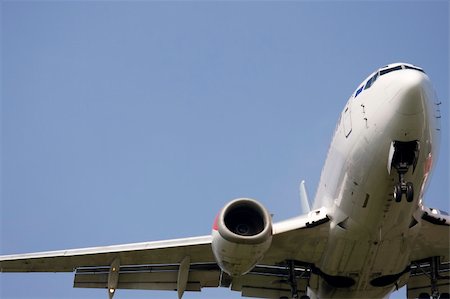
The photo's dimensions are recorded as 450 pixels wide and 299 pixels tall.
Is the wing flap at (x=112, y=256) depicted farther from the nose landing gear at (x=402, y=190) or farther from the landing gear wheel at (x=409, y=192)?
the landing gear wheel at (x=409, y=192)

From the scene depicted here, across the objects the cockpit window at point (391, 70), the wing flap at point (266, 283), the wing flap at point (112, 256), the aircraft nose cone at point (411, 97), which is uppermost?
the cockpit window at point (391, 70)

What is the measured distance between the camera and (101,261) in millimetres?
19234

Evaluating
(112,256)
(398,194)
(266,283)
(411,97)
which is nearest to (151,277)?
(112,256)

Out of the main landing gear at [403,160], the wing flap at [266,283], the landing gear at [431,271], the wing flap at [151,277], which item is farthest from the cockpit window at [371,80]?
the wing flap at [151,277]

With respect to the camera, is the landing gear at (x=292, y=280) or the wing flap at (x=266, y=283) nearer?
the landing gear at (x=292, y=280)

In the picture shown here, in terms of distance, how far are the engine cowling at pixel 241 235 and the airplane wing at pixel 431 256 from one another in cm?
405

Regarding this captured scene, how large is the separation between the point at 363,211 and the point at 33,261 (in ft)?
29.1

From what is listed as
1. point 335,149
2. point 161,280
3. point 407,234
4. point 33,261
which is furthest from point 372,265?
point 33,261

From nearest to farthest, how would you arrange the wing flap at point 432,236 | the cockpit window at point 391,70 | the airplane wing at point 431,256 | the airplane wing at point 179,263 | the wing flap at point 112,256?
the cockpit window at point 391,70, the wing flap at point 432,236, the airplane wing at point 431,256, the airplane wing at point 179,263, the wing flap at point 112,256

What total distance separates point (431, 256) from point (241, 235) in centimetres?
596

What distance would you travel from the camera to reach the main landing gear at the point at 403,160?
14789 millimetres

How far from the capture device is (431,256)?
18.8 metres

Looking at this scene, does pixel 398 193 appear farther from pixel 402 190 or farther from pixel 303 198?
pixel 303 198

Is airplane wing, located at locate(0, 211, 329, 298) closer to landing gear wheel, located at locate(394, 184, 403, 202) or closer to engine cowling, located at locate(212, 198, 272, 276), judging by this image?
→ engine cowling, located at locate(212, 198, 272, 276)
